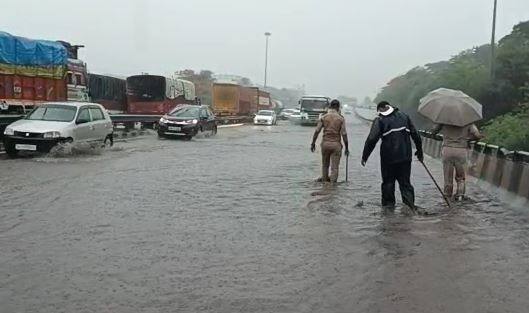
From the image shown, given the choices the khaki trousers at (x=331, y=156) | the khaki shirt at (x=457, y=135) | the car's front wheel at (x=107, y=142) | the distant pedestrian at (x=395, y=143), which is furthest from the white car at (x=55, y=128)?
the khaki shirt at (x=457, y=135)

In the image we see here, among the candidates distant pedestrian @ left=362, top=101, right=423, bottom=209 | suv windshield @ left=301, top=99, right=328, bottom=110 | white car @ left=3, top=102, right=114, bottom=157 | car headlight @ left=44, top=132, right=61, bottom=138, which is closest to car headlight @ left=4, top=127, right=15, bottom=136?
white car @ left=3, top=102, right=114, bottom=157

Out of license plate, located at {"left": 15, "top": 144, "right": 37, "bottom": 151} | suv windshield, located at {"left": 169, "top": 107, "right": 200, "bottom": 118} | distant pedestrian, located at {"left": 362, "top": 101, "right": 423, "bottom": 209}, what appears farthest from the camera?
suv windshield, located at {"left": 169, "top": 107, "right": 200, "bottom": 118}

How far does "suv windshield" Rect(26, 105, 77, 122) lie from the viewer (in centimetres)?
1745

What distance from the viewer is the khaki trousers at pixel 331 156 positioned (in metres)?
12.4

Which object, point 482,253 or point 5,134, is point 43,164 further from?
point 482,253

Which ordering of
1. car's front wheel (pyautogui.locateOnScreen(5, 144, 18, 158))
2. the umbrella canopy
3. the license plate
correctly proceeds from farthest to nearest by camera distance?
car's front wheel (pyautogui.locateOnScreen(5, 144, 18, 158)), the license plate, the umbrella canopy

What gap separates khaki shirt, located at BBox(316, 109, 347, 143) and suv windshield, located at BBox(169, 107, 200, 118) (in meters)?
15.9

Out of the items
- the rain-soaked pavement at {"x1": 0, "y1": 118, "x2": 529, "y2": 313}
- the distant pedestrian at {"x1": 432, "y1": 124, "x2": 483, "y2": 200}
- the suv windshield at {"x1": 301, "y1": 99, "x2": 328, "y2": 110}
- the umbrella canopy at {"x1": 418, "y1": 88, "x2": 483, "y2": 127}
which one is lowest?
the rain-soaked pavement at {"x1": 0, "y1": 118, "x2": 529, "y2": 313}

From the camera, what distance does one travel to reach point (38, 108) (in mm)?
17984

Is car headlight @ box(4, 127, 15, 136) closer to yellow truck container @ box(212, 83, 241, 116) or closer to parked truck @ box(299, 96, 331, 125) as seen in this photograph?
yellow truck container @ box(212, 83, 241, 116)

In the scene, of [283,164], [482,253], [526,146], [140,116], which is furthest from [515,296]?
[140,116]

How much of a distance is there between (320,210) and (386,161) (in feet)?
3.99

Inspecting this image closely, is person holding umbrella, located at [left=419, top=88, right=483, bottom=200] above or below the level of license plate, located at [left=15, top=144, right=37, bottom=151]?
above

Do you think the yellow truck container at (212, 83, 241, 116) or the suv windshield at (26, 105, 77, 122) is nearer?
the suv windshield at (26, 105, 77, 122)
